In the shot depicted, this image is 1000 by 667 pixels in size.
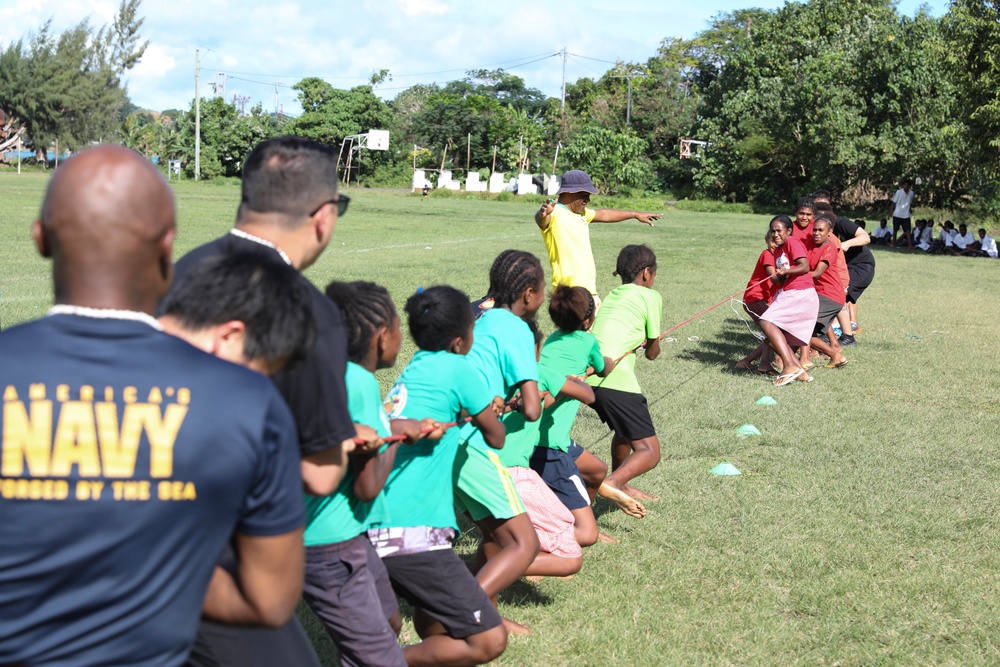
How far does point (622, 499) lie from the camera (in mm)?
5805

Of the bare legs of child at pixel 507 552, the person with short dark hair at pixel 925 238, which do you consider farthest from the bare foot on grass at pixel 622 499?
the person with short dark hair at pixel 925 238

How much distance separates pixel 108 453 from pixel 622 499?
4320 millimetres

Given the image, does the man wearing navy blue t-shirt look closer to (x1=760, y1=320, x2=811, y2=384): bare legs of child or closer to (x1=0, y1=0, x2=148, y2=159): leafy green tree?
(x1=760, y1=320, x2=811, y2=384): bare legs of child

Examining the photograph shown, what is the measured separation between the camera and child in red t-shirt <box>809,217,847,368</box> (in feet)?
35.8

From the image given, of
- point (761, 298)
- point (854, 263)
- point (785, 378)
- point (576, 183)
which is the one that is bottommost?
point (785, 378)

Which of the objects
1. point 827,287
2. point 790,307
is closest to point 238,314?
point 790,307

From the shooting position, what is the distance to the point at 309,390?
7.86 feet

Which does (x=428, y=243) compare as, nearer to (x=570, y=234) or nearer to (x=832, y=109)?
(x=570, y=234)

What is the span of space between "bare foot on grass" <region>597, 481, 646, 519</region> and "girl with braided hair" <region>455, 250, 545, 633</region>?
1.23m

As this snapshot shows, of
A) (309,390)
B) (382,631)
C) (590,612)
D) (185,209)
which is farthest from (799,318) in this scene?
(185,209)

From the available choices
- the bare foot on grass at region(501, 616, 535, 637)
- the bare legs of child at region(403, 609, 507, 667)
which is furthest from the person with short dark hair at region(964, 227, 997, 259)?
the bare legs of child at region(403, 609, 507, 667)

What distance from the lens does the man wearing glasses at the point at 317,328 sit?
2.32 m

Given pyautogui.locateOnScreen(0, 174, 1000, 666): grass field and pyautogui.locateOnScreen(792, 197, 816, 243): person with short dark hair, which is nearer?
pyautogui.locateOnScreen(0, 174, 1000, 666): grass field

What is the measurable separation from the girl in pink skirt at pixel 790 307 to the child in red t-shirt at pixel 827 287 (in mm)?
371
